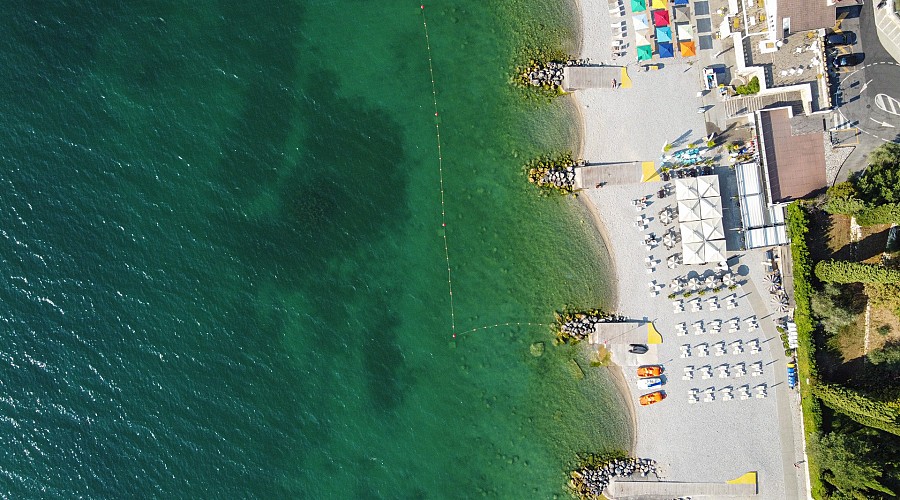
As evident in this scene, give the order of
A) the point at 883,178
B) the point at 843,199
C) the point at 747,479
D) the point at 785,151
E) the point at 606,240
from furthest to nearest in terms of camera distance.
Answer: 1. the point at 606,240
2. the point at 747,479
3. the point at 785,151
4. the point at 843,199
5. the point at 883,178

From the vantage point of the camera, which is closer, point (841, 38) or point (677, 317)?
point (841, 38)

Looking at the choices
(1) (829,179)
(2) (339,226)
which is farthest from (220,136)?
(1) (829,179)

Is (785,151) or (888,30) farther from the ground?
(888,30)

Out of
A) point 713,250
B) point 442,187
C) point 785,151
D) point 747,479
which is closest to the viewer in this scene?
point 713,250

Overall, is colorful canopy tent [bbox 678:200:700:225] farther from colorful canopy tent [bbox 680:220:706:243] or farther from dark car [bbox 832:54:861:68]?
dark car [bbox 832:54:861:68]

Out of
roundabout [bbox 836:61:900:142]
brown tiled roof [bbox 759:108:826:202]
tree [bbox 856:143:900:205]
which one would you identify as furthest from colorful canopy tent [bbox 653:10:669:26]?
tree [bbox 856:143:900:205]

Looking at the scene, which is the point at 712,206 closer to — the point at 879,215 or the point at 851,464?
the point at 879,215

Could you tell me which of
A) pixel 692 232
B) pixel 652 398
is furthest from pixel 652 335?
pixel 692 232

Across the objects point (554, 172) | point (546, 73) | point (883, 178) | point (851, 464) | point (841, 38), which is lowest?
point (851, 464)

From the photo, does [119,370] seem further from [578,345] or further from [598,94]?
[598,94]
